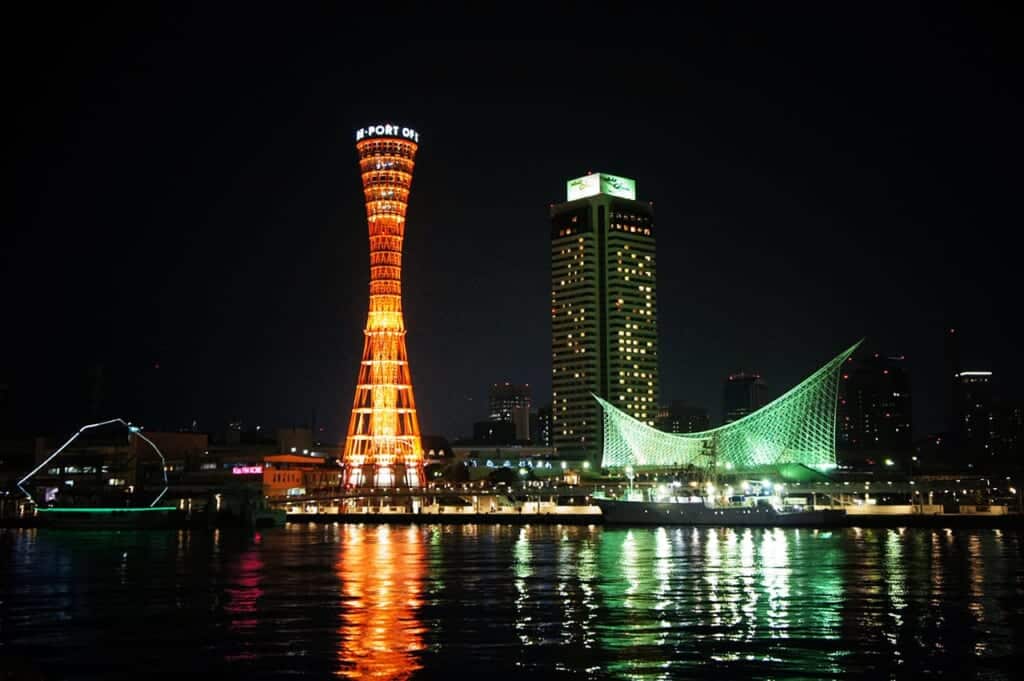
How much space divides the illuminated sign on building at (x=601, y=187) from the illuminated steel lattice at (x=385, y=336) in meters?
75.8

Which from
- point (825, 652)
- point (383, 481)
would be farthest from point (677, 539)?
point (383, 481)

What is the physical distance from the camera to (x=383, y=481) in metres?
106

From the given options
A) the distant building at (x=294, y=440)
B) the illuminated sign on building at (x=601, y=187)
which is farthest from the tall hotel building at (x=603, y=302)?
the distant building at (x=294, y=440)

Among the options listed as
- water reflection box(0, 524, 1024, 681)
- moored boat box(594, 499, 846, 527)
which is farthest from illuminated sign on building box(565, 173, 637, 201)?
water reflection box(0, 524, 1024, 681)

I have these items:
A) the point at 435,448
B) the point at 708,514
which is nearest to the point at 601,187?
the point at 435,448

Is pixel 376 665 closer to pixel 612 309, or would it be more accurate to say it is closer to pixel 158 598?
pixel 158 598

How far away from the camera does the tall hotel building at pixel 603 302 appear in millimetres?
172500

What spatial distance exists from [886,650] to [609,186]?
153 m

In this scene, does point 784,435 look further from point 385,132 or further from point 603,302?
point 603,302

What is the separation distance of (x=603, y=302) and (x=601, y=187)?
18.6 meters

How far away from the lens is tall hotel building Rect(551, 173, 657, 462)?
566 feet

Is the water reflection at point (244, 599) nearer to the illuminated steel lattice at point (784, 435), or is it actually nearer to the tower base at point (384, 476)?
the tower base at point (384, 476)

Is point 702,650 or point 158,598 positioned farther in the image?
point 158,598

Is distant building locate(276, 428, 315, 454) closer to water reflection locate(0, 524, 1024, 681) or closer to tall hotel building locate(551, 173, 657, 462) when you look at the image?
tall hotel building locate(551, 173, 657, 462)
